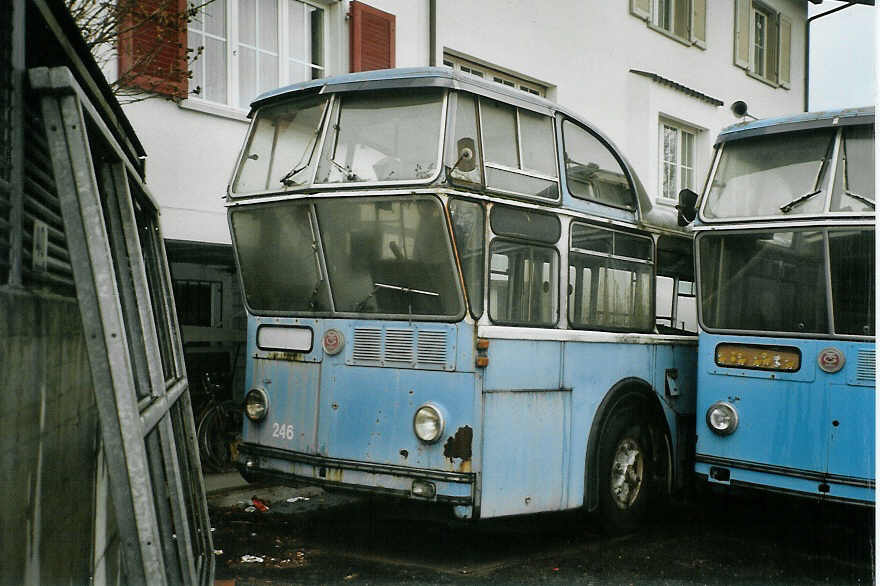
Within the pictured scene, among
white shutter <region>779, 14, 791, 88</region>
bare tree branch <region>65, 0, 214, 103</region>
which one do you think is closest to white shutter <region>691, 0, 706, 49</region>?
white shutter <region>779, 14, 791, 88</region>

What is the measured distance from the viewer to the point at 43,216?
9.43ft

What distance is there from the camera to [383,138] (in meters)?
6.21

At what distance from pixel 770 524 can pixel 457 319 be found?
3.74m

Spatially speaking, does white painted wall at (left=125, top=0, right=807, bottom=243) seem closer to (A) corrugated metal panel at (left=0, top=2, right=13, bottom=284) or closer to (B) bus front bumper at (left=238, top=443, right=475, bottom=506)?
(B) bus front bumper at (left=238, top=443, right=475, bottom=506)

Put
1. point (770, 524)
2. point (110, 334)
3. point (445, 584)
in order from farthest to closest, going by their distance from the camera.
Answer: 1. point (770, 524)
2. point (445, 584)
3. point (110, 334)

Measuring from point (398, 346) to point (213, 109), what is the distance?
14.4 feet

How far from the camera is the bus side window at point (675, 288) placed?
796 centimetres

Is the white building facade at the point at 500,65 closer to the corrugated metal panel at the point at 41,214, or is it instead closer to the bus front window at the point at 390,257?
the bus front window at the point at 390,257

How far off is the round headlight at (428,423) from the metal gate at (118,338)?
2497 mm

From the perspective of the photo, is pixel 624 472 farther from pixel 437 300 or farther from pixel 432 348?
pixel 437 300

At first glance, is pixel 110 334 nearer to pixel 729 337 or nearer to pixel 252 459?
pixel 252 459

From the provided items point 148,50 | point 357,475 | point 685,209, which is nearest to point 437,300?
point 357,475

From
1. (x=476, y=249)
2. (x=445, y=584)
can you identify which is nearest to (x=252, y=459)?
(x=445, y=584)

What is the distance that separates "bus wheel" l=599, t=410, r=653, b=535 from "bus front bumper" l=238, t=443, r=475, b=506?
1.50 metres
